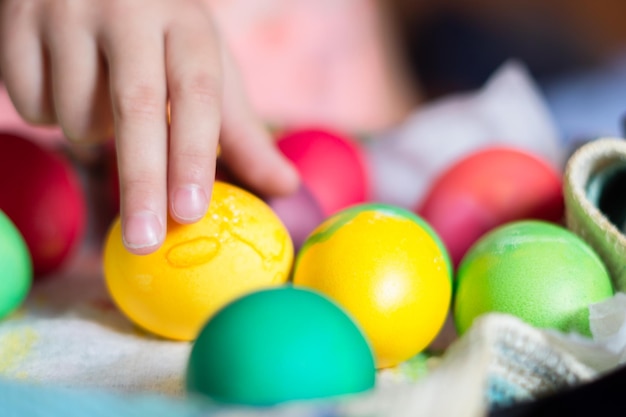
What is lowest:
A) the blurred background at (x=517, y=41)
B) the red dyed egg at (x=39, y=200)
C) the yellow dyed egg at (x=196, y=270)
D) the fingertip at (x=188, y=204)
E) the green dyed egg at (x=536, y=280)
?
the blurred background at (x=517, y=41)

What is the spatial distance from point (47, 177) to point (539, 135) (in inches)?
27.7

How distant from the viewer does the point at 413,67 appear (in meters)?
1.95

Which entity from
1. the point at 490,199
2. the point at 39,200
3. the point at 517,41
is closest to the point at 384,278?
the point at 490,199

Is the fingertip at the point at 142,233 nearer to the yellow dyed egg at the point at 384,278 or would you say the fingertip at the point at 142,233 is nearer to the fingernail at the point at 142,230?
the fingernail at the point at 142,230

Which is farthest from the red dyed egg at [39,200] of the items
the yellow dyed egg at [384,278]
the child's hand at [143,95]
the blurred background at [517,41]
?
the blurred background at [517,41]

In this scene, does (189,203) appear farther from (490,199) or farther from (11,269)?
(490,199)

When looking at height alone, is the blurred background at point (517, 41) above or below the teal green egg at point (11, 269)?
below

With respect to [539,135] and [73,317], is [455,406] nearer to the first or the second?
[73,317]

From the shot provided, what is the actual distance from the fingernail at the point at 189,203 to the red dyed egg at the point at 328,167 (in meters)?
0.27

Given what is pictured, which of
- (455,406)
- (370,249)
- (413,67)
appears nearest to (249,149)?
(370,249)

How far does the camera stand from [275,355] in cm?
41

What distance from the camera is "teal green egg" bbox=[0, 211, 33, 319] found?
2.09 feet

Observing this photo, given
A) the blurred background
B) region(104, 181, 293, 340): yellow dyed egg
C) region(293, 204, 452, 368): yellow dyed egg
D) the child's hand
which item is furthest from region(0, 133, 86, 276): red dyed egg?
the blurred background

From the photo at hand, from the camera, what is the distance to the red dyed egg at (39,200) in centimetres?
77
